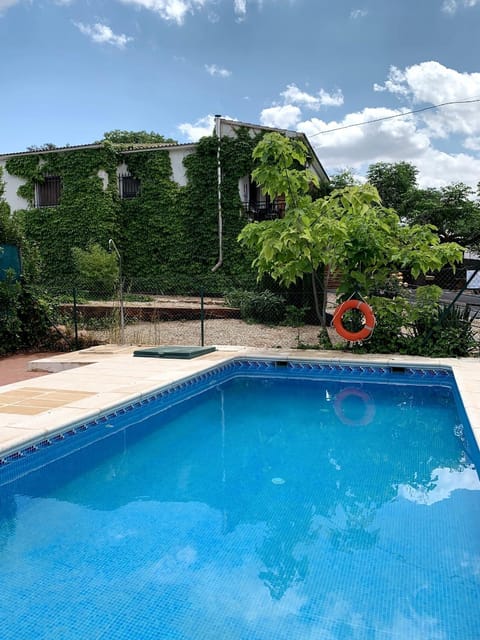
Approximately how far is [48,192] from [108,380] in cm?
1350

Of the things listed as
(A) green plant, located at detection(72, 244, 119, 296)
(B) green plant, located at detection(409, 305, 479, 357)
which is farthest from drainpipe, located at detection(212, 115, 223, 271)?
(B) green plant, located at detection(409, 305, 479, 357)

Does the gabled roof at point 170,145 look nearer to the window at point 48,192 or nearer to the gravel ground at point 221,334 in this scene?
the window at point 48,192

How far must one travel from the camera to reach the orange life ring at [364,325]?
7500 millimetres

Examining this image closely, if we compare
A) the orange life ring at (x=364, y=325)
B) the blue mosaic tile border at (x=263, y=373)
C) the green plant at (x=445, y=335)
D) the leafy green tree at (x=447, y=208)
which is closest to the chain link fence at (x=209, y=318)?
the green plant at (x=445, y=335)

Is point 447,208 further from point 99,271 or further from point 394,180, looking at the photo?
point 99,271

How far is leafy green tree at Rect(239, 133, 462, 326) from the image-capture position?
715 cm

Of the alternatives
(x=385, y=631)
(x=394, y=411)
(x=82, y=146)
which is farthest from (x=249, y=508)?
(x=82, y=146)

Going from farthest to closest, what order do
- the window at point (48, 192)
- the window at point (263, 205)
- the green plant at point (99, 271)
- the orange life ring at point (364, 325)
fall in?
the window at point (48, 192) → the window at point (263, 205) → the green plant at point (99, 271) → the orange life ring at point (364, 325)

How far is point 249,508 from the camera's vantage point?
326cm

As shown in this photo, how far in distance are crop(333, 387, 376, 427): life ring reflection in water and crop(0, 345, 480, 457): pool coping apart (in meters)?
0.88

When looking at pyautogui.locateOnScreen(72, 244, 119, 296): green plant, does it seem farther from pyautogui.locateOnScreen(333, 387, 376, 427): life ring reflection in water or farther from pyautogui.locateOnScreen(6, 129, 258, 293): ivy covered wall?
pyautogui.locateOnScreen(333, 387, 376, 427): life ring reflection in water

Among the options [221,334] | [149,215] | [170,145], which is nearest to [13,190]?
[149,215]

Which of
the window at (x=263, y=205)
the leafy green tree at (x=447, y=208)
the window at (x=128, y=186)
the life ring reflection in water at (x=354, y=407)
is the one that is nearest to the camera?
the life ring reflection in water at (x=354, y=407)

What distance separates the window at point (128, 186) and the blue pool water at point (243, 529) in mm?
12580
